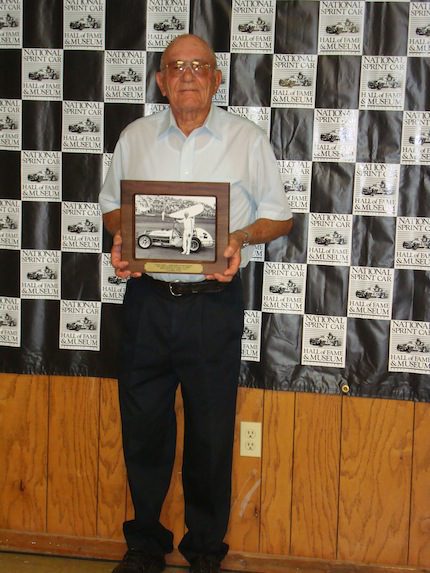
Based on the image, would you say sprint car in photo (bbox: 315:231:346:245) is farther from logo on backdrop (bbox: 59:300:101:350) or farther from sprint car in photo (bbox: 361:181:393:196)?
logo on backdrop (bbox: 59:300:101:350)

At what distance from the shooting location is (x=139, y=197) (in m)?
1.97

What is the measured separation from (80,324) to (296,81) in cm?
117

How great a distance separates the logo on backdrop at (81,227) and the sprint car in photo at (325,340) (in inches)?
33.4

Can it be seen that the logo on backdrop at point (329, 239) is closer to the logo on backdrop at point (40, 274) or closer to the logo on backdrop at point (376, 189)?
the logo on backdrop at point (376, 189)

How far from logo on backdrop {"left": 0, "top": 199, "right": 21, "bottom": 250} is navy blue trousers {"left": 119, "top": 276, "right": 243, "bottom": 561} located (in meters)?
0.55

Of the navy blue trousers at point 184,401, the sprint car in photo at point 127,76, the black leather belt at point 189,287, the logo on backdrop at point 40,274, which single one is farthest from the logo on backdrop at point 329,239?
the logo on backdrop at point 40,274

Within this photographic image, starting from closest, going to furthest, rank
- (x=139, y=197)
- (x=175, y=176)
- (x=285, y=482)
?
1. (x=139, y=197)
2. (x=175, y=176)
3. (x=285, y=482)

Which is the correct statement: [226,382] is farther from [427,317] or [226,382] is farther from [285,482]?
[427,317]

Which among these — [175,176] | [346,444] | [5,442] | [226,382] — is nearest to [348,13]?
[175,176]

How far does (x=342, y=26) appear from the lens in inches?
88.7

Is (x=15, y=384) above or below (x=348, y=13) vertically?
below

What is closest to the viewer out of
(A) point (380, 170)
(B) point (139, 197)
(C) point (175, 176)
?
(B) point (139, 197)

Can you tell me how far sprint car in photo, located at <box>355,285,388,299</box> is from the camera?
2.32 m

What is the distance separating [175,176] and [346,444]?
1.14 m
